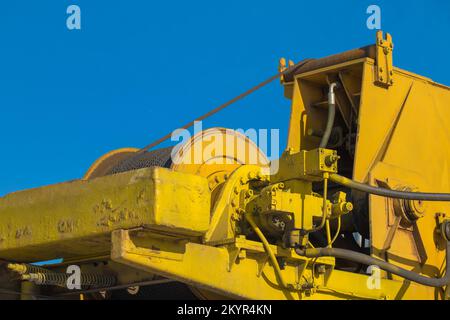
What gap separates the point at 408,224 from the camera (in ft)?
25.1

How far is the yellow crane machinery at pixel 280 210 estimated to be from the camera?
591 centimetres

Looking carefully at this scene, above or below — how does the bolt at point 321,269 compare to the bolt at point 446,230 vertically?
below

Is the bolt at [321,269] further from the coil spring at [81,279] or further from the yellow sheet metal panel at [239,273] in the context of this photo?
the coil spring at [81,279]

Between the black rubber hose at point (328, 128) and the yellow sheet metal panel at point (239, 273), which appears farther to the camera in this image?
the black rubber hose at point (328, 128)

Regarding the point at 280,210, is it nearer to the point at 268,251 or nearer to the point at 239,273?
the point at 268,251

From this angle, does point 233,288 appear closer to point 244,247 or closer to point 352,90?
point 244,247

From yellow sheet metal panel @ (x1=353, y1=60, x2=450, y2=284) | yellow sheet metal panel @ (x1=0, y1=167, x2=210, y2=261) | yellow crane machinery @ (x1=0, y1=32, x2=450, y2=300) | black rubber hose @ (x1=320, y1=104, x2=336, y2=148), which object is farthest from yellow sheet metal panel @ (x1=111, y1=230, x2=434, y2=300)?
black rubber hose @ (x1=320, y1=104, x2=336, y2=148)

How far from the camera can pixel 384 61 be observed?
26.0ft

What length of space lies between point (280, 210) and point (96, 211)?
1295 mm

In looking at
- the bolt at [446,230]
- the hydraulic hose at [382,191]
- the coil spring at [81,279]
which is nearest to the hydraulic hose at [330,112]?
the hydraulic hose at [382,191]

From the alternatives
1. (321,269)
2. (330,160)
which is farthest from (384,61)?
(321,269)

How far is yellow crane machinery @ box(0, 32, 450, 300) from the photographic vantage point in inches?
233

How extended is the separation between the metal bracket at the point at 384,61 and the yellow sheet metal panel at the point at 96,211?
8.10 feet

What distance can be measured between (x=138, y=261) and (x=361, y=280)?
2074mm
